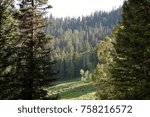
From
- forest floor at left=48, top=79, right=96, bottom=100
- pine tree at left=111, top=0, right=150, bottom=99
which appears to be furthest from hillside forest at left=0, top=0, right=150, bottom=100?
forest floor at left=48, top=79, right=96, bottom=100

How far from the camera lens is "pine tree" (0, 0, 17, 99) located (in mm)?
24844

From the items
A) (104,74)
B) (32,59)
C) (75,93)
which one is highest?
(32,59)

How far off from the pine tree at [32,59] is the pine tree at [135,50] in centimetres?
550

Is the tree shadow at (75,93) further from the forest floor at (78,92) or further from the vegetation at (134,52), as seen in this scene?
the vegetation at (134,52)

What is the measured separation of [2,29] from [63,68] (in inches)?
5406

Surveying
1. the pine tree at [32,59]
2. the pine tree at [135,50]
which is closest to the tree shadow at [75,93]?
the pine tree at [32,59]

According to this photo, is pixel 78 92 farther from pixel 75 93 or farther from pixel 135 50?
pixel 135 50

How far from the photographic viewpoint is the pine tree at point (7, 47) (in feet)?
81.5

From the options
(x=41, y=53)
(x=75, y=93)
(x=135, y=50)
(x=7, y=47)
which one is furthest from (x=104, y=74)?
(x=75, y=93)

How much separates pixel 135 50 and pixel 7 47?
952 cm

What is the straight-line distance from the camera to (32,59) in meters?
25.7

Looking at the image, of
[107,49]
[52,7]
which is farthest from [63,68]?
[52,7]

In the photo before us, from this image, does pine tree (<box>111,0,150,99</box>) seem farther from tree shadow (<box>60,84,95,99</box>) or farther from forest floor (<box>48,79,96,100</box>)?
tree shadow (<box>60,84,95,99</box>)

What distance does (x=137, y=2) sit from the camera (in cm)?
2353
